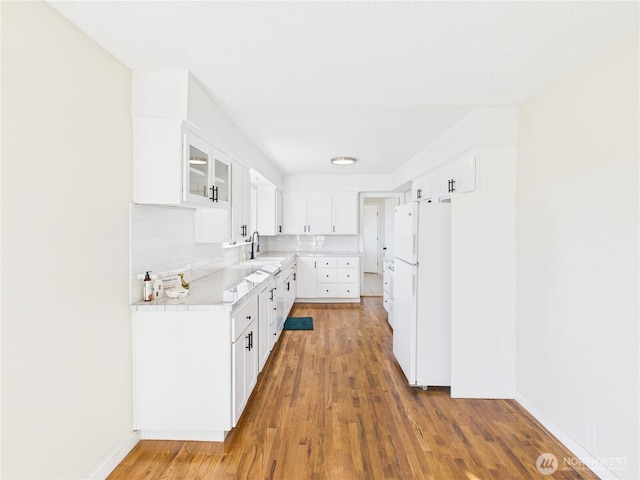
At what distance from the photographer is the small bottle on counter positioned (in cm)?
227

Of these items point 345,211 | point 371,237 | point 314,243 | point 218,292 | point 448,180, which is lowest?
point 218,292

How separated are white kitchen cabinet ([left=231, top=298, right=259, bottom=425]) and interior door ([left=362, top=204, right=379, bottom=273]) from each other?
25.0ft

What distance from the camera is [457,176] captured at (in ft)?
10.6

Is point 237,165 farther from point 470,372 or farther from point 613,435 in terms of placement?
point 613,435

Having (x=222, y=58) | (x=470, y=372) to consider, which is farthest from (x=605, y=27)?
(x=470, y=372)

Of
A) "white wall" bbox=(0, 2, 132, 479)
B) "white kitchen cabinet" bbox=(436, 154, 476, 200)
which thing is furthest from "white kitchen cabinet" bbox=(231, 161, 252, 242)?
"white kitchen cabinet" bbox=(436, 154, 476, 200)

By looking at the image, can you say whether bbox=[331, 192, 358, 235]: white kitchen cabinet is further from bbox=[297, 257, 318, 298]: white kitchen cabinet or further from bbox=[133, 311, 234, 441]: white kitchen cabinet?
bbox=[133, 311, 234, 441]: white kitchen cabinet

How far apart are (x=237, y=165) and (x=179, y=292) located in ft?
5.02

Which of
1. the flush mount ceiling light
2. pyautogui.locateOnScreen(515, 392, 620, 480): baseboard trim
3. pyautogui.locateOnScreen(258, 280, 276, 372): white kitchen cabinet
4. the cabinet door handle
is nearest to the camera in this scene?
pyautogui.locateOnScreen(515, 392, 620, 480): baseboard trim

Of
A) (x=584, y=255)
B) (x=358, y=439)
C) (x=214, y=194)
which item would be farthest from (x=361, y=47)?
(x=358, y=439)

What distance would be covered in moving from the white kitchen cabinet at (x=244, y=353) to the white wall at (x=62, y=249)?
0.66 m

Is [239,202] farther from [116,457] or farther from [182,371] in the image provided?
[116,457]

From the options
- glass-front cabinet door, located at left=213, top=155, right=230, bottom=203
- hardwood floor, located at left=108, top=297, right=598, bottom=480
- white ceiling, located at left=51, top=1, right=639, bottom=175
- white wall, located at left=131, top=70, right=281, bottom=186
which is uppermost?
white ceiling, located at left=51, top=1, right=639, bottom=175

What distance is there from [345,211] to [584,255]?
177 inches
